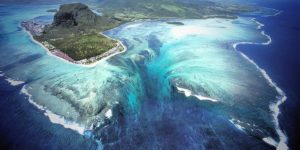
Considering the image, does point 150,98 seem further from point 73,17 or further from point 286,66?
point 73,17

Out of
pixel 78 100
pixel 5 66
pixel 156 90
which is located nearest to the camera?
pixel 78 100

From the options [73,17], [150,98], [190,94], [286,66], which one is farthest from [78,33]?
[286,66]

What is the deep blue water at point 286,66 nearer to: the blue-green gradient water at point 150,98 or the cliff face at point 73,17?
the blue-green gradient water at point 150,98

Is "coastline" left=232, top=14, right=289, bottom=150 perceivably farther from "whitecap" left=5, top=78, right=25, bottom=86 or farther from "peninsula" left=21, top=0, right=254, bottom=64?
"whitecap" left=5, top=78, right=25, bottom=86

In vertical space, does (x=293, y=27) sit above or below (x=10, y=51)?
above

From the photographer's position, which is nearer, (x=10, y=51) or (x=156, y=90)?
(x=156, y=90)

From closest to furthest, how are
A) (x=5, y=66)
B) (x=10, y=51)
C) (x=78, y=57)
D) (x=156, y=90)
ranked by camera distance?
(x=156, y=90) < (x=5, y=66) < (x=78, y=57) < (x=10, y=51)

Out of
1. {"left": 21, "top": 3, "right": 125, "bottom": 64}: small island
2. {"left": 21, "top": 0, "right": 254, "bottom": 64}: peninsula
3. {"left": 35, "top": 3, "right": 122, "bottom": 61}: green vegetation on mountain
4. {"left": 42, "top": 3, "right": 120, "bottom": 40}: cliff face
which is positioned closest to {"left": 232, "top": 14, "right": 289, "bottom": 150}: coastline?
{"left": 21, "top": 3, "right": 125, "bottom": 64}: small island

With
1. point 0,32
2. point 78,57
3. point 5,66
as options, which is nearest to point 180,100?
point 78,57

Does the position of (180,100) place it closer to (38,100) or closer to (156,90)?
(156,90)
